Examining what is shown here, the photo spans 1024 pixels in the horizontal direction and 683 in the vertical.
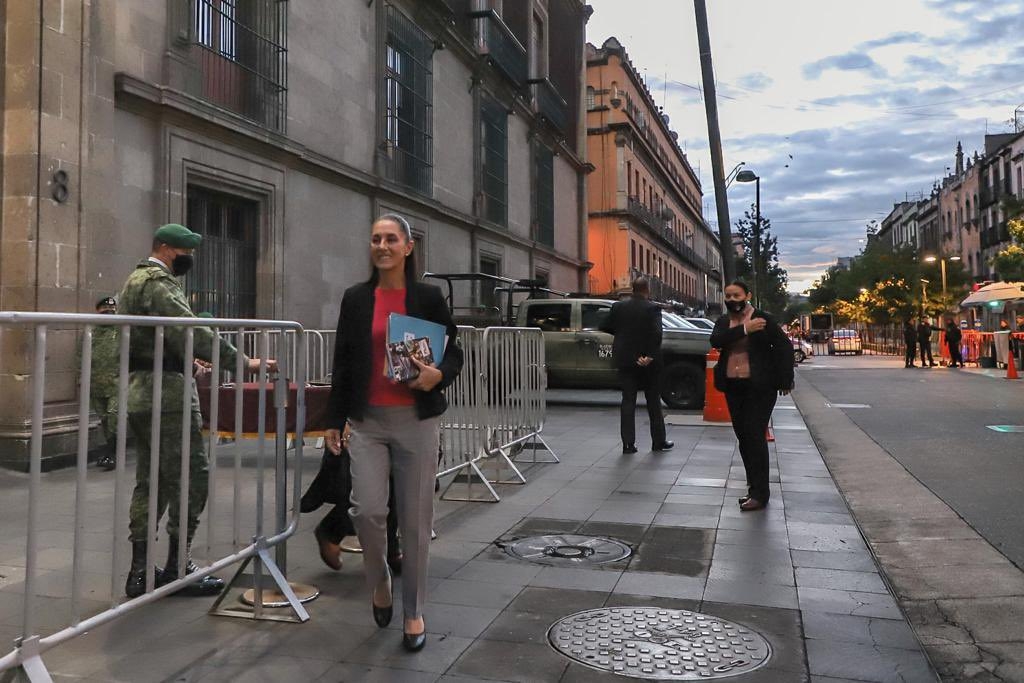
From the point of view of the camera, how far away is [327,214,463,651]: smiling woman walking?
3545mm

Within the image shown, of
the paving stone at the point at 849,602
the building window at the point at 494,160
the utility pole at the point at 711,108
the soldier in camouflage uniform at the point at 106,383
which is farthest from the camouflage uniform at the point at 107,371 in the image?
the building window at the point at 494,160

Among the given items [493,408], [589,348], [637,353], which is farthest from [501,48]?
[493,408]

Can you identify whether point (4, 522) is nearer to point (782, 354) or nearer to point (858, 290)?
point (782, 354)

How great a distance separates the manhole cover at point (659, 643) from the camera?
10.9ft

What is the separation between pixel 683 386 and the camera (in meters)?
14.6

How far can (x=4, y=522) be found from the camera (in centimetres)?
267

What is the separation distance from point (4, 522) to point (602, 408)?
12.9 metres

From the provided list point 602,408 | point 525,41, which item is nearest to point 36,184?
point 602,408

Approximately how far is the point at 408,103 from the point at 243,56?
5818 millimetres

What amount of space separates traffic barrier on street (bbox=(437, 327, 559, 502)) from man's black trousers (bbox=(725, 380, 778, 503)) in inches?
76.8

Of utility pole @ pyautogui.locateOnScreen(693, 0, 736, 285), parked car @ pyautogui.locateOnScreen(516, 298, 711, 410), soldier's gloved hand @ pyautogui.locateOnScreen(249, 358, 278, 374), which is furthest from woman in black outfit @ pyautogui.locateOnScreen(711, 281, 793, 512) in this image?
parked car @ pyautogui.locateOnScreen(516, 298, 711, 410)

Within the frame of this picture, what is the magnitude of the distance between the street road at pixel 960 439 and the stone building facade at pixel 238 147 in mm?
6054

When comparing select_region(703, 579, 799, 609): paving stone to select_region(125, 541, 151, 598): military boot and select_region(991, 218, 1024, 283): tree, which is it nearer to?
select_region(125, 541, 151, 598): military boot

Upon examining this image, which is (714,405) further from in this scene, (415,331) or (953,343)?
(953,343)
